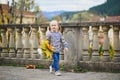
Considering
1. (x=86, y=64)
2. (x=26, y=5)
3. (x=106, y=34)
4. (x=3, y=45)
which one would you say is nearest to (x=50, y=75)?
(x=86, y=64)

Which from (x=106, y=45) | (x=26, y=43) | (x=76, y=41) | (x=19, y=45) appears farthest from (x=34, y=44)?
(x=106, y=45)

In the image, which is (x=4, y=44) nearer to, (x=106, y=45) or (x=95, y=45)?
(x=95, y=45)

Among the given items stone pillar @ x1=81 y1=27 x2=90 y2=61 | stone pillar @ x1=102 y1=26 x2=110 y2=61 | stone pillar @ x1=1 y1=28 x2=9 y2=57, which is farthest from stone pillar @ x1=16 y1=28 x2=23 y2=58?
stone pillar @ x1=102 y1=26 x2=110 y2=61

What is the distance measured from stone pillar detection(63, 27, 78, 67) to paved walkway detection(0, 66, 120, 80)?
622 mm

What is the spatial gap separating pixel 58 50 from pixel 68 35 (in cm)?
77

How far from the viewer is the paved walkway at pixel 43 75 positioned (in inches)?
316

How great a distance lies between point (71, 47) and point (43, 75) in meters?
1.46

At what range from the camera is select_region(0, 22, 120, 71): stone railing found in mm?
9352

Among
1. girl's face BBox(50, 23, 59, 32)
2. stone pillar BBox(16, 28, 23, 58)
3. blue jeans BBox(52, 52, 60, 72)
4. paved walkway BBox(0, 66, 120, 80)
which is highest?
girl's face BBox(50, 23, 59, 32)

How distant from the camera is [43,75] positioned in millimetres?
8516

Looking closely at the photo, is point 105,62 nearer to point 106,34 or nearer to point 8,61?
point 106,34

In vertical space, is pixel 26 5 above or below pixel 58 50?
above

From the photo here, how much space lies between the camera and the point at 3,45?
10.8 metres

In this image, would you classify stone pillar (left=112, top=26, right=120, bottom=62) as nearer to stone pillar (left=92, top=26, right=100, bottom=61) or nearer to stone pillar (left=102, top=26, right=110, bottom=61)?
stone pillar (left=102, top=26, right=110, bottom=61)
